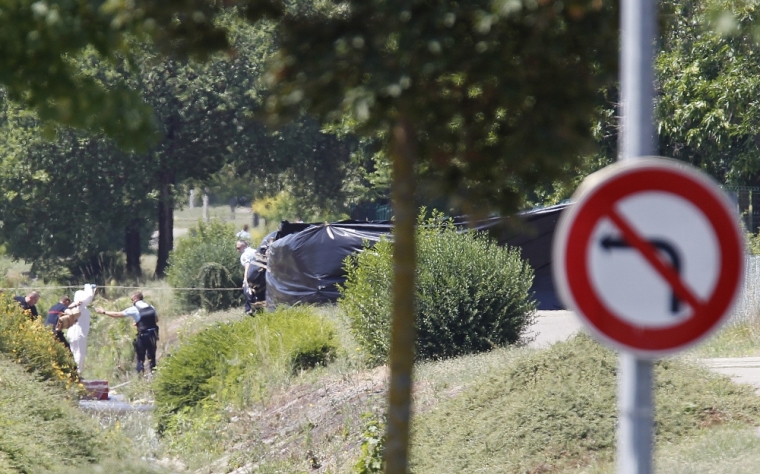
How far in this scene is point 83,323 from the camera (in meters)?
17.1

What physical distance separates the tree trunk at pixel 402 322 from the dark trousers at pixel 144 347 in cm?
1540

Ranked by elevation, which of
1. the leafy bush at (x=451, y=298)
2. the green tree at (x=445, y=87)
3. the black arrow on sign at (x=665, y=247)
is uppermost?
the green tree at (x=445, y=87)

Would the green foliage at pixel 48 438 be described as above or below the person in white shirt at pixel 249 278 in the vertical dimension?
below

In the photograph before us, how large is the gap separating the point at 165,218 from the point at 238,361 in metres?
23.9

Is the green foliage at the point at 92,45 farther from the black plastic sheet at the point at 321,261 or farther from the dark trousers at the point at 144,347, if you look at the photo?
the dark trousers at the point at 144,347

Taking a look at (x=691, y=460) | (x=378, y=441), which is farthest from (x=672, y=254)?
(x=378, y=441)

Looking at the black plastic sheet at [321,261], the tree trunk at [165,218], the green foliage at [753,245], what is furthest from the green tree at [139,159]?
the green foliage at [753,245]

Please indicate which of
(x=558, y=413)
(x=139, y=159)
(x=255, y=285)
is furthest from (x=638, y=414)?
(x=139, y=159)

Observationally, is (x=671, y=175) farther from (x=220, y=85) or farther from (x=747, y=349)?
(x=220, y=85)

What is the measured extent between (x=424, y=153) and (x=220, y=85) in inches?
1264

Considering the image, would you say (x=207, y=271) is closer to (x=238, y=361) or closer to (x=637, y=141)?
(x=238, y=361)

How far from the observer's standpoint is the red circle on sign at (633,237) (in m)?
2.81

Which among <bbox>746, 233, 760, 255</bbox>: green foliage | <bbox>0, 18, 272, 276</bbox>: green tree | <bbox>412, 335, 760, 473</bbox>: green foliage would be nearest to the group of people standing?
<bbox>412, 335, 760, 473</bbox>: green foliage

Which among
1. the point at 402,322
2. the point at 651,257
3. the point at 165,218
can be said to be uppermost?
the point at 165,218
